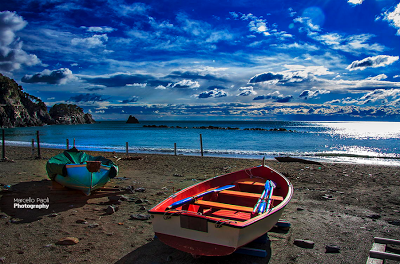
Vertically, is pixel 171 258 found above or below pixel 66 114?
below

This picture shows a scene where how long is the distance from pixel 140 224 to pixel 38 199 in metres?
3.95

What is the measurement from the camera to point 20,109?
363ft

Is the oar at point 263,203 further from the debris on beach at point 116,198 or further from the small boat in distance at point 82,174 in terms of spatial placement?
the small boat in distance at point 82,174

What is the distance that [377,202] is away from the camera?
823 cm

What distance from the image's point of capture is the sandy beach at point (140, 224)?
4621 millimetres

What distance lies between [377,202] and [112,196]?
8.87 metres

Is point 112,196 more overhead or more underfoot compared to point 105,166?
more underfoot

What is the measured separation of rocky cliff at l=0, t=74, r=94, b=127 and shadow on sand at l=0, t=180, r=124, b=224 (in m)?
115

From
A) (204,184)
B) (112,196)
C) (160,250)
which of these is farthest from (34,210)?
(204,184)

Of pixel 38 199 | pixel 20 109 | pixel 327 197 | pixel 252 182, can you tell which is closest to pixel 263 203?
pixel 252 182

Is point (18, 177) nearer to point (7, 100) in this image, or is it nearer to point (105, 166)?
point (105, 166)

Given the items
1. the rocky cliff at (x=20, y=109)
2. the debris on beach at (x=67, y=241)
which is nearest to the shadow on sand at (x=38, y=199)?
the debris on beach at (x=67, y=241)

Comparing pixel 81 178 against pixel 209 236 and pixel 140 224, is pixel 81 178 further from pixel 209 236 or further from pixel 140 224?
pixel 209 236

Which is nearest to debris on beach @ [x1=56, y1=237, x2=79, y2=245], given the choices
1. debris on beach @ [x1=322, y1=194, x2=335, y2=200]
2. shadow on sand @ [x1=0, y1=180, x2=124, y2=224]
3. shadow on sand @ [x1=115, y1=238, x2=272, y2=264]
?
shadow on sand @ [x1=115, y1=238, x2=272, y2=264]
